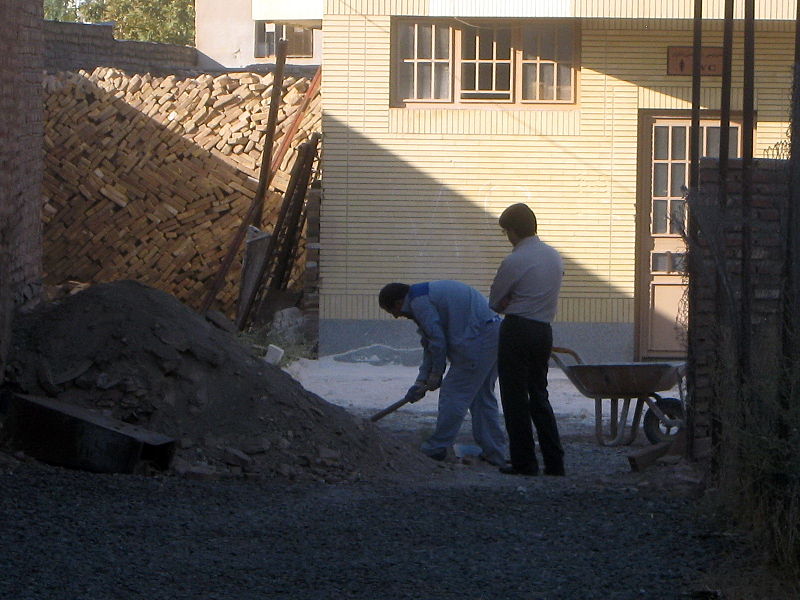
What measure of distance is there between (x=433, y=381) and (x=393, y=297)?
0.60 m

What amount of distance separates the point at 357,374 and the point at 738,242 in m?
5.58

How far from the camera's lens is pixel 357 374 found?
1158 cm

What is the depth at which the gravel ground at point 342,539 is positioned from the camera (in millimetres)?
4578

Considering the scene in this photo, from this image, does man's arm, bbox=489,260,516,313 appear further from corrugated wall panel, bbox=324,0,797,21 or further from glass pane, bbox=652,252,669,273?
glass pane, bbox=652,252,669,273

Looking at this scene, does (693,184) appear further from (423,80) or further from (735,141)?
(423,80)

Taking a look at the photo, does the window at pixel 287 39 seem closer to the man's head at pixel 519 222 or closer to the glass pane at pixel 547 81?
the glass pane at pixel 547 81

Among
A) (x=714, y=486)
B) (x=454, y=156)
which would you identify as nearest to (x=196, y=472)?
(x=714, y=486)

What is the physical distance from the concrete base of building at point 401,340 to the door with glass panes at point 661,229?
1.09 ft

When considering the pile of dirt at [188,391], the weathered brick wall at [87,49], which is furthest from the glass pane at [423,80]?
the weathered brick wall at [87,49]

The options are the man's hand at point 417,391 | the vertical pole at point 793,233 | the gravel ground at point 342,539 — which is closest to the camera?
the gravel ground at point 342,539

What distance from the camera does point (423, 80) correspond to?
1198 centimetres

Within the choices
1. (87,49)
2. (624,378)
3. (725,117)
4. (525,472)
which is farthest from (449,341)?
(87,49)

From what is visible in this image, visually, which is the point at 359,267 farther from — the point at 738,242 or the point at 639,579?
the point at 639,579

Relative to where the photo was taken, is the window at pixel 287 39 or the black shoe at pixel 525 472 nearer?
the black shoe at pixel 525 472
